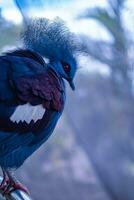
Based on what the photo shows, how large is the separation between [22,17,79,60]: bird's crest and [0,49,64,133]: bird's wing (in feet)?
0.09

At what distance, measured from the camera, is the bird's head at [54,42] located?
97cm

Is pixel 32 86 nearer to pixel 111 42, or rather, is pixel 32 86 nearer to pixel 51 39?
pixel 51 39

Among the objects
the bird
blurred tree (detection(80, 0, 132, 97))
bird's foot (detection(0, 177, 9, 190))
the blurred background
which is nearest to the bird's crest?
the bird

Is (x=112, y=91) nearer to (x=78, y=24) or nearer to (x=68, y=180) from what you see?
(x=68, y=180)

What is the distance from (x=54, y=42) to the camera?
3.19ft

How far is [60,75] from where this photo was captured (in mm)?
983

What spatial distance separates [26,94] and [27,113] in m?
0.03

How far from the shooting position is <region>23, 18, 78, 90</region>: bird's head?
971 mm

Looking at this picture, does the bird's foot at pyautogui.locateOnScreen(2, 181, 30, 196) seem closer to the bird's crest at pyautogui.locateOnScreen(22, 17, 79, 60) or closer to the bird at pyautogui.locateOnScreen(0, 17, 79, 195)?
the bird at pyautogui.locateOnScreen(0, 17, 79, 195)

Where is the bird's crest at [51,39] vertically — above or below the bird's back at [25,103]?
above

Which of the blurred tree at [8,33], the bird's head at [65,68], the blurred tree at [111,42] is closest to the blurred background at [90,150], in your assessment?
the blurred tree at [111,42]

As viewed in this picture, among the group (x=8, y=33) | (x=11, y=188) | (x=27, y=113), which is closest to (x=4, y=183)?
(x=11, y=188)

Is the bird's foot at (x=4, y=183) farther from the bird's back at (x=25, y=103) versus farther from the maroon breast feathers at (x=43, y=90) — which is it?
the maroon breast feathers at (x=43, y=90)

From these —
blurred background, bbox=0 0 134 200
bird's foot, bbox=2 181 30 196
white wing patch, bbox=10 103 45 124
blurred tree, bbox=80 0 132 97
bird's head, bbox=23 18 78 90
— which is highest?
bird's head, bbox=23 18 78 90
